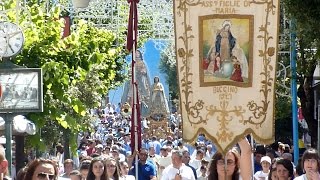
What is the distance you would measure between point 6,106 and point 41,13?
286 inches

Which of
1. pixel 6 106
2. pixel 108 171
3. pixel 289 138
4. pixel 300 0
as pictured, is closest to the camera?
pixel 108 171

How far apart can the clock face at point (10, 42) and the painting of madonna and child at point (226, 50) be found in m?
7.67

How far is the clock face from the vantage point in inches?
671

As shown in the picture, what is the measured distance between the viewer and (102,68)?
108 ft

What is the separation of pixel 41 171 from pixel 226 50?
247 cm

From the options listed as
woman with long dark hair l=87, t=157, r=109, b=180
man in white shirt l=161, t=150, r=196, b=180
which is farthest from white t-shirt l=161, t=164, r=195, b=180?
woman with long dark hair l=87, t=157, r=109, b=180

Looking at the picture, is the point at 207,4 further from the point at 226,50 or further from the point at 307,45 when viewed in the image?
the point at 307,45

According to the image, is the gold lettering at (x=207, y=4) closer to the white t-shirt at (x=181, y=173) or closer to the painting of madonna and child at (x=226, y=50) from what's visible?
the painting of madonna and child at (x=226, y=50)

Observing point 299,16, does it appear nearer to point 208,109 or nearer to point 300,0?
point 300,0

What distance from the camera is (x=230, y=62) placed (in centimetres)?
977

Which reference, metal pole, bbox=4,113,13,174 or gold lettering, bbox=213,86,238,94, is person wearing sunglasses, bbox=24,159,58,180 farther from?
metal pole, bbox=4,113,13,174

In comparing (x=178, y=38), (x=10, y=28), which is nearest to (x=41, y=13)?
(x=10, y=28)

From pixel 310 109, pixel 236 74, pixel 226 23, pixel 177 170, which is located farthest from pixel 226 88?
pixel 310 109

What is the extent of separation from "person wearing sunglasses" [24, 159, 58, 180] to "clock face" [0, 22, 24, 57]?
8909 mm
